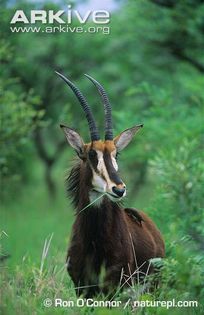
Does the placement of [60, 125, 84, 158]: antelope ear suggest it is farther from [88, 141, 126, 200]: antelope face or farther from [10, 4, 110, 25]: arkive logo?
[10, 4, 110, 25]: arkive logo

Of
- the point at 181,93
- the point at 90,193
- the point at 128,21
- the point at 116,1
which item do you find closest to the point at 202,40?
the point at 116,1

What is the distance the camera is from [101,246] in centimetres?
1031

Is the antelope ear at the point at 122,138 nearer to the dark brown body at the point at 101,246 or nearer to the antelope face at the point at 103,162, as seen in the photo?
the antelope face at the point at 103,162

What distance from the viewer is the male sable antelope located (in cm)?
1010

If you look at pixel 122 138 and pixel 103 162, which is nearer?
pixel 103 162

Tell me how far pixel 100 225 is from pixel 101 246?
0.79 feet

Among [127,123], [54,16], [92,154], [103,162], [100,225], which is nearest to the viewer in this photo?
[103,162]

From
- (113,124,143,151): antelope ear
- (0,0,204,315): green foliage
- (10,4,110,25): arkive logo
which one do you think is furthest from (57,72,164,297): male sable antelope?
(10,4,110,25): arkive logo

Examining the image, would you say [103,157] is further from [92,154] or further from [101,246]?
[101,246]

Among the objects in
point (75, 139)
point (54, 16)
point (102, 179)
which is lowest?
point (102, 179)

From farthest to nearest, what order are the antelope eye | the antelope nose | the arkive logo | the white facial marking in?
the arkive logo → the antelope eye → the white facial marking → the antelope nose

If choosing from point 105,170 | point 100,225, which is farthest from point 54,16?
point 100,225

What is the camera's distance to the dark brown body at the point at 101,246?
1014 centimetres

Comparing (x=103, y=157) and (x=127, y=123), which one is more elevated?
(x=103, y=157)
